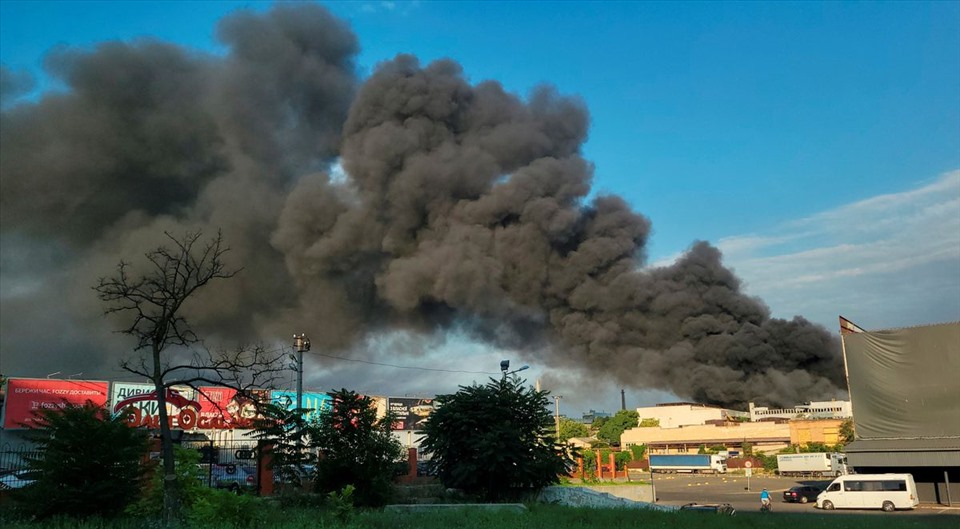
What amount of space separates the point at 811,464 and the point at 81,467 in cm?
4266

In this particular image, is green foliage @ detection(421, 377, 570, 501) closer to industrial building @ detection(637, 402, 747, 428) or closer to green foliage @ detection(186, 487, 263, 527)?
green foliage @ detection(186, 487, 263, 527)

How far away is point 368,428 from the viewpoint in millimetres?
17250

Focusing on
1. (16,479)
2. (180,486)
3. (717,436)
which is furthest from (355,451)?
(717,436)

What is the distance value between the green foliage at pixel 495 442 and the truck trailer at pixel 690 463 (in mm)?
34139

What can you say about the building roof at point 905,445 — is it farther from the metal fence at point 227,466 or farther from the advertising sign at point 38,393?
the advertising sign at point 38,393

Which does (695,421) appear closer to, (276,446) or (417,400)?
(417,400)

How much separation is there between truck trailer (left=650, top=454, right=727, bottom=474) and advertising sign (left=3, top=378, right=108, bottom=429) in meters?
37.2

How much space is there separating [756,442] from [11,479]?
4989 centimetres

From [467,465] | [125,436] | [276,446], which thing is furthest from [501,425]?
[125,436]

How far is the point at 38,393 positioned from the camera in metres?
38.7

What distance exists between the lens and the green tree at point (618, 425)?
250ft

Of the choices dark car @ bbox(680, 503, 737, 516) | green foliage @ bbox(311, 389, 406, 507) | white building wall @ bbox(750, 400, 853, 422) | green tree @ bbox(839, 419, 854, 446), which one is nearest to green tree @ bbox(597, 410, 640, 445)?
white building wall @ bbox(750, 400, 853, 422)

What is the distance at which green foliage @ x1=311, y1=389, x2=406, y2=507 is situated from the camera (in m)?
16.5

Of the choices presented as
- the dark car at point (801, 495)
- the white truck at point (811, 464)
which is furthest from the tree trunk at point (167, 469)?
the white truck at point (811, 464)
